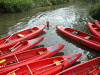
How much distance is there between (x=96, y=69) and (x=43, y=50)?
3883 millimetres

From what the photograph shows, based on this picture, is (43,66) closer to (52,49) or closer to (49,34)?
(52,49)

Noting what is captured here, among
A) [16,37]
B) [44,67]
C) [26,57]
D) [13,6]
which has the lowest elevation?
[44,67]

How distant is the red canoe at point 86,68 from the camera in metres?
4.66

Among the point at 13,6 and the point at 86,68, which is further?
the point at 13,6

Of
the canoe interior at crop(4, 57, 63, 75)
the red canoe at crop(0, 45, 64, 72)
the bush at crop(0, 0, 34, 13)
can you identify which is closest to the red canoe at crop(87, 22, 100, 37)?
the red canoe at crop(0, 45, 64, 72)

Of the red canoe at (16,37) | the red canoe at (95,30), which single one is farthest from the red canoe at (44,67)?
the red canoe at (95,30)

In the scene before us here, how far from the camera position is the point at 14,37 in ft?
26.8

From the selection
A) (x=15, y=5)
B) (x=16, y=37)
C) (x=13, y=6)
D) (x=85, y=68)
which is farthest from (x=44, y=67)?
(x=13, y=6)

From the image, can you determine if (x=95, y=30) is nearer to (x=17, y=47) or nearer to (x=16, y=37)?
(x=17, y=47)

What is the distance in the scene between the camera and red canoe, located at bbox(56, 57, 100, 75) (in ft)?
15.3

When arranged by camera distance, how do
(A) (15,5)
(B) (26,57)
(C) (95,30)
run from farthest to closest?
(A) (15,5)
(C) (95,30)
(B) (26,57)

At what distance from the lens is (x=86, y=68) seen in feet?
16.9

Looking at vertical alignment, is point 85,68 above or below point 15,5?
below

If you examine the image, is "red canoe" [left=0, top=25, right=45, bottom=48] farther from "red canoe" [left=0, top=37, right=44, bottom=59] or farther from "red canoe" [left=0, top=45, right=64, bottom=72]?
"red canoe" [left=0, top=45, right=64, bottom=72]
